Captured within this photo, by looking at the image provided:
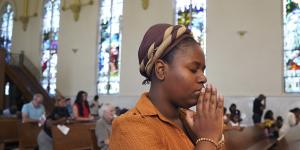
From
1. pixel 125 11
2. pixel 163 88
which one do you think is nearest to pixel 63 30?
pixel 125 11

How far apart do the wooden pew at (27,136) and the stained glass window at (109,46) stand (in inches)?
288

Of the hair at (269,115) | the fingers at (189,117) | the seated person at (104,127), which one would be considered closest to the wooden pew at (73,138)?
the seated person at (104,127)

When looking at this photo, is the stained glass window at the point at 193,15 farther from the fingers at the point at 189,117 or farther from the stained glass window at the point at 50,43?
the fingers at the point at 189,117

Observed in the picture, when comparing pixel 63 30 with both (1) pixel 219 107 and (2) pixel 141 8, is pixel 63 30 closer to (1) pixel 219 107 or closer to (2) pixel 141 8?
(2) pixel 141 8

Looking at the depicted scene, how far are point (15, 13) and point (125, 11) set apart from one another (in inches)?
265

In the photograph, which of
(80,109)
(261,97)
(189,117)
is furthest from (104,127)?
(261,97)

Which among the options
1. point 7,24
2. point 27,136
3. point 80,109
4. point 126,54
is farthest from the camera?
point 7,24

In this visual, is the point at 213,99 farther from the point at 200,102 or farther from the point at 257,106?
the point at 257,106

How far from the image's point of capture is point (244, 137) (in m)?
7.10

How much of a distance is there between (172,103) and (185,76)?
10 centimetres

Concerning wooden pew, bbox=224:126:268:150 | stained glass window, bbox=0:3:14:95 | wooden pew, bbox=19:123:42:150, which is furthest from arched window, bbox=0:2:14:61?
wooden pew, bbox=224:126:268:150

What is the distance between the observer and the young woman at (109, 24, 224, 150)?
101 centimetres

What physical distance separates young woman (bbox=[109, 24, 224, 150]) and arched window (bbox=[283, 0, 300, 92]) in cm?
1120

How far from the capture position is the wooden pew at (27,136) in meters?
7.25
